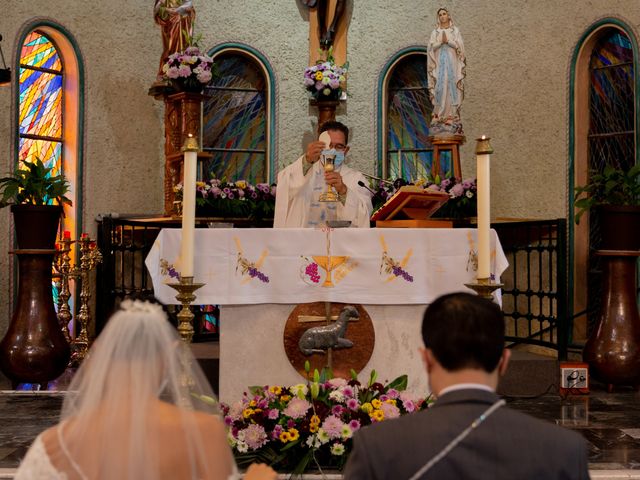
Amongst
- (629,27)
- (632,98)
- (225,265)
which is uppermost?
(629,27)

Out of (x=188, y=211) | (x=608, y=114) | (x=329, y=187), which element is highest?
(x=608, y=114)

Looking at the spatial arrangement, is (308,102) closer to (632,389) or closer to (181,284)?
(632,389)

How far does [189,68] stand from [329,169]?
143 inches

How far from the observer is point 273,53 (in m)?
10.2

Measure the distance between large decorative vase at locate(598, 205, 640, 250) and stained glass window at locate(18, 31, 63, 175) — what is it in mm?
5403

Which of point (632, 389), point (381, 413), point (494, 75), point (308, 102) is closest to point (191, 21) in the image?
point (308, 102)

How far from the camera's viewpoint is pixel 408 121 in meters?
10.3

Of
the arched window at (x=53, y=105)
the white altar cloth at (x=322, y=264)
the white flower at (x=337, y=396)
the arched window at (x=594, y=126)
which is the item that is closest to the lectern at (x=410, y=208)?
the white altar cloth at (x=322, y=264)

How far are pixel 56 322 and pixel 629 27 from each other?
5.80m

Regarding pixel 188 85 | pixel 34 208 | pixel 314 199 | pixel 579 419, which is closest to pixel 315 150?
pixel 314 199

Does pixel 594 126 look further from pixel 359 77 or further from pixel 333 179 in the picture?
pixel 333 179

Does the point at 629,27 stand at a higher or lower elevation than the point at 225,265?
higher

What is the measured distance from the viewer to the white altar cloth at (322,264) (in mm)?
5184

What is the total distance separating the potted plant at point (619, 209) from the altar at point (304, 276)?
218cm
